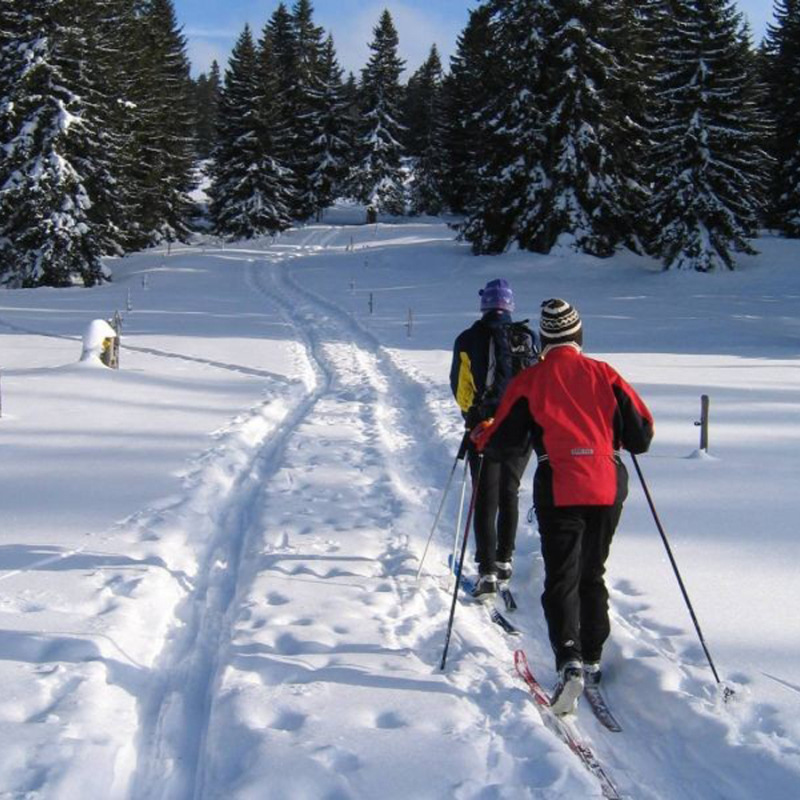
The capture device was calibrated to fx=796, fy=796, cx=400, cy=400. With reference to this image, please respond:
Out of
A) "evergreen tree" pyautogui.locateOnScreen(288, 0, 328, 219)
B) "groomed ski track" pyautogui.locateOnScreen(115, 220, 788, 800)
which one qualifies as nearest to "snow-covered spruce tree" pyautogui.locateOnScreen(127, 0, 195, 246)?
"evergreen tree" pyautogui.locateOnScreen(288, 0, 328, 219)

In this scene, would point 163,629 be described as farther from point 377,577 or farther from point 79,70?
point 79,70

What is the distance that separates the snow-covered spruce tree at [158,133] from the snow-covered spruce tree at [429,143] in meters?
16.5

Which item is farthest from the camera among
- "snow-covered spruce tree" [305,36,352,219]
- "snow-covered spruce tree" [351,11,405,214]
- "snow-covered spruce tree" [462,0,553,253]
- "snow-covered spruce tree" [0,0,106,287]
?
"snow-covered spruce tree" [305,36,352,219]

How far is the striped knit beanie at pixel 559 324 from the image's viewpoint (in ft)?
13.6

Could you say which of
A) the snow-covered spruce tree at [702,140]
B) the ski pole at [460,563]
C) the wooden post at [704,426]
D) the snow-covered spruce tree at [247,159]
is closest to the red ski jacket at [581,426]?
the ski pole at [460,563]

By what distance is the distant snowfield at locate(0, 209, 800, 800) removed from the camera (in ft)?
11.9

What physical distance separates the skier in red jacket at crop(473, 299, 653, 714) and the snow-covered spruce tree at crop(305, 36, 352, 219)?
176 feet

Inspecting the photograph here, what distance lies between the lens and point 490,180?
30.9 m

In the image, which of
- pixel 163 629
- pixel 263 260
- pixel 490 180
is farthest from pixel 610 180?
pixel 163 629

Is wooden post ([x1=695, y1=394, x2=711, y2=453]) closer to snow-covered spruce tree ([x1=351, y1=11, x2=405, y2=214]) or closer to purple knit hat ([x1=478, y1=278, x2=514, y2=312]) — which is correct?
purple knit hat ([x1=478, y1=278, x2=514, y2=312])

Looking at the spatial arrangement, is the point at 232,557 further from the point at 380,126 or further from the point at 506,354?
the point at 380,126

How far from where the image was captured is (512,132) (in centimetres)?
2984

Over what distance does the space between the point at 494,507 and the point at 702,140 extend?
25.6 metres

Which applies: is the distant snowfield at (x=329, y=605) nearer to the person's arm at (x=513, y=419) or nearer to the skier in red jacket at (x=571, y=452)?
the skier in red jacket at (x=571, y=452)
